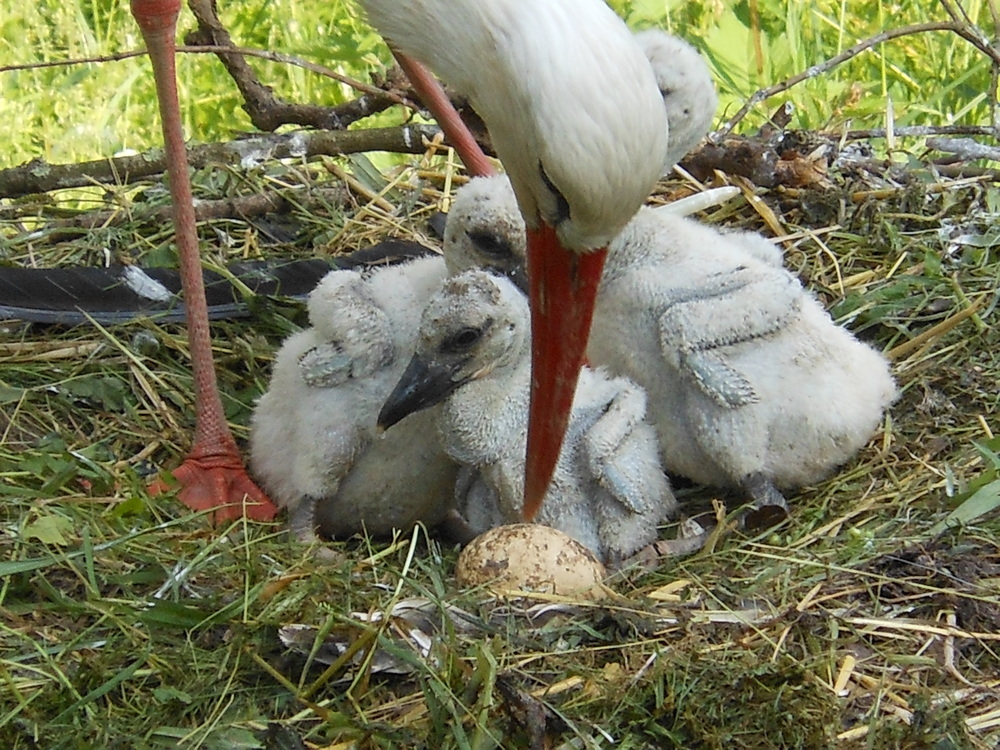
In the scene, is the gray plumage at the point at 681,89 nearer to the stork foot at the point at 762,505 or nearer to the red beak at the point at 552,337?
the red beak at the point at 552,337

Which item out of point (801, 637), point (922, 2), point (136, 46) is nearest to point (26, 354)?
point (801, 637)

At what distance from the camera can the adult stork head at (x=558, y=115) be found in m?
1.92

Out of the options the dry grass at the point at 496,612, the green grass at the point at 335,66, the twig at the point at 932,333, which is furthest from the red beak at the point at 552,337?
the green grass at the point at 335,66

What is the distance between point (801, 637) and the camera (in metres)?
2.15

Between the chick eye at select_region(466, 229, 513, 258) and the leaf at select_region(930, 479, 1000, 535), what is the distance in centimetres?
102

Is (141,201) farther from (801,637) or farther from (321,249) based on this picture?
(801,637)

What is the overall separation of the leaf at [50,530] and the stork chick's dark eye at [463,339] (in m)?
0.79

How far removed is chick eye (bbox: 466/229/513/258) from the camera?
2.70 metres

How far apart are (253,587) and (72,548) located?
0.44 m

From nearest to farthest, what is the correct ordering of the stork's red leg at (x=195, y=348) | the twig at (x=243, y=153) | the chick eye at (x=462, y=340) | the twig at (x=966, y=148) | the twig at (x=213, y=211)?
1. the chick eye at (x=462, y=340)
2. the stork's red leg at (x=195, y=348)
3. the twig at (x=966, y=148)
4. the twig at (x=213, y=211)
5. the twig at (x=243, y=153)

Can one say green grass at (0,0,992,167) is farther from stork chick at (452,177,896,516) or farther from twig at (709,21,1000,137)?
stork chick at (452,177,896,516)

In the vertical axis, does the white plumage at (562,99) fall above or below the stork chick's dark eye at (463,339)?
above

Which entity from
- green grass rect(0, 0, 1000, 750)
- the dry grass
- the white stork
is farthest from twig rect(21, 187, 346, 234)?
the white stork

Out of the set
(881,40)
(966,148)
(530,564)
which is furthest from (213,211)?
(966,148)
